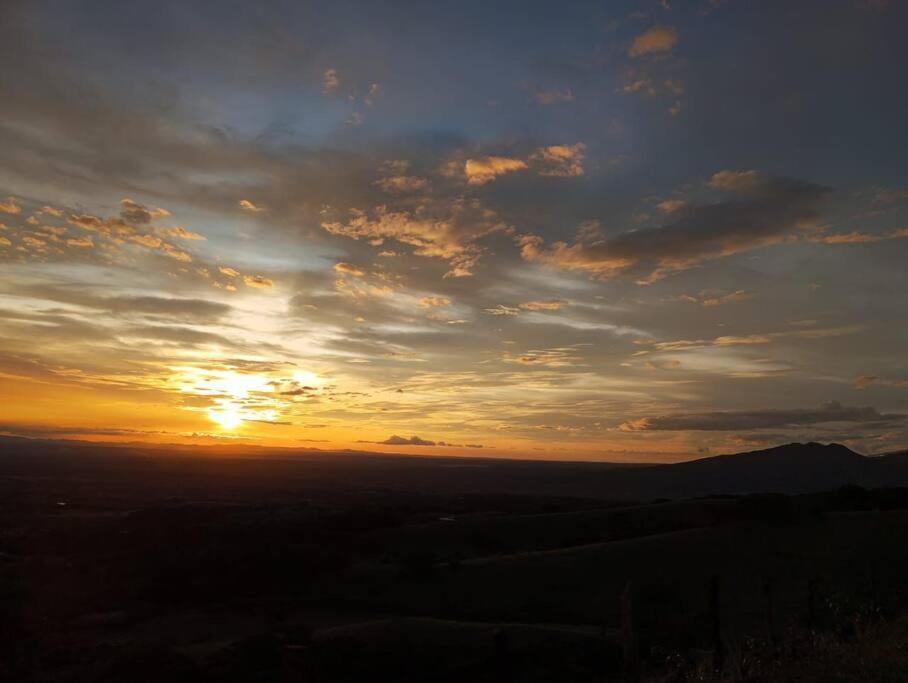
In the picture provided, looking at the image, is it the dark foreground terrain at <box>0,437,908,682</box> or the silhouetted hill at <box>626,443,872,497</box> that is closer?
the dark foreground terrain at <box>0,437,908,682</box>

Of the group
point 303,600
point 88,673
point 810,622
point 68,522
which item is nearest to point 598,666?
point 810,622

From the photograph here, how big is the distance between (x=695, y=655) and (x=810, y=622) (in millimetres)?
3327

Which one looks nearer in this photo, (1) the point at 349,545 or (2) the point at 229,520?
(1) the point at 349,545

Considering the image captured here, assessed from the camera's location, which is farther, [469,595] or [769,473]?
[769,473]

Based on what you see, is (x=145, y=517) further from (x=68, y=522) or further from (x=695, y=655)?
(x=695, y=655)

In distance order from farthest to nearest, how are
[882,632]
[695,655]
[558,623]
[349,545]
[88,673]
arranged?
1. [349,545]
2. [558,623]
3. [88,673]
4. [695,655]
5. [882,632]

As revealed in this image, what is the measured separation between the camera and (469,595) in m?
28.4

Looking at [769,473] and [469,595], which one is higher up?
[769,473]

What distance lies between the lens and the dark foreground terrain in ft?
53.4

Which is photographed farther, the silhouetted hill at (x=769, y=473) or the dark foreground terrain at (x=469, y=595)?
the silhouetted hill at (x=769, y=473)

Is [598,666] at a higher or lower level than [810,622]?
lower

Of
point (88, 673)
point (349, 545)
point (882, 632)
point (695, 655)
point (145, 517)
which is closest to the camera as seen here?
point (882, 632)

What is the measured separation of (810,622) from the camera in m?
17.1

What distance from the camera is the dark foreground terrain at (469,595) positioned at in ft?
53.4
